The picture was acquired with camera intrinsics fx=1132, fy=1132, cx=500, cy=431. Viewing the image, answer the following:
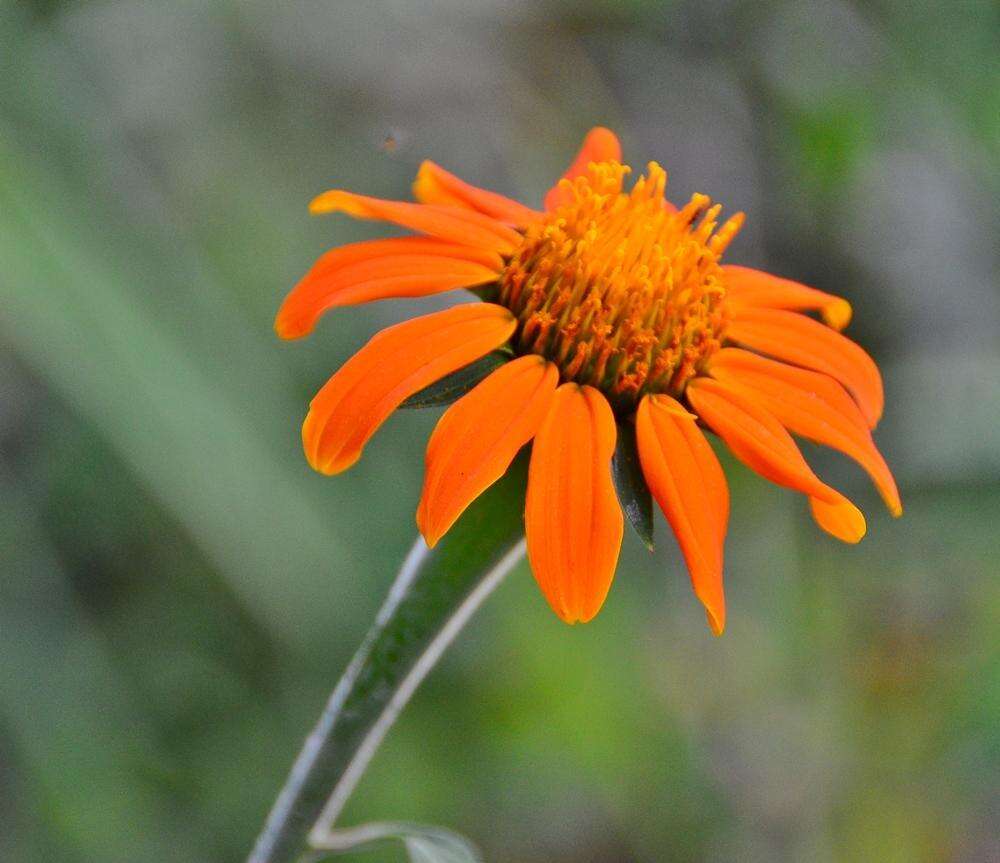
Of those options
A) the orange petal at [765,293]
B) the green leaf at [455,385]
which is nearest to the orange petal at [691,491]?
the green leaf at [455,385]

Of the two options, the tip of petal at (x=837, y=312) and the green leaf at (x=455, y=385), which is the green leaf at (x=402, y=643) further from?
the tip of petal at (x=837, y=312)

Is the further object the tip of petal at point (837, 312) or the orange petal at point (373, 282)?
the tip of petal at point (837, 312)

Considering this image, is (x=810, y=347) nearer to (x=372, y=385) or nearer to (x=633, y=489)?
(x=633, y=489)

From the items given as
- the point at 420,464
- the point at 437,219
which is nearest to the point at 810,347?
the point at 437,219

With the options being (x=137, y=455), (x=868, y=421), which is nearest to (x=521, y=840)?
(x=137, y=455)

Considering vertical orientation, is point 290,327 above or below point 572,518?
above

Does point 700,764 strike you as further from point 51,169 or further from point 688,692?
point 51,169

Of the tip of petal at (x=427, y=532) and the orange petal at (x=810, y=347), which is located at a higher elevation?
the tip of petal at (x=427, y=532)
